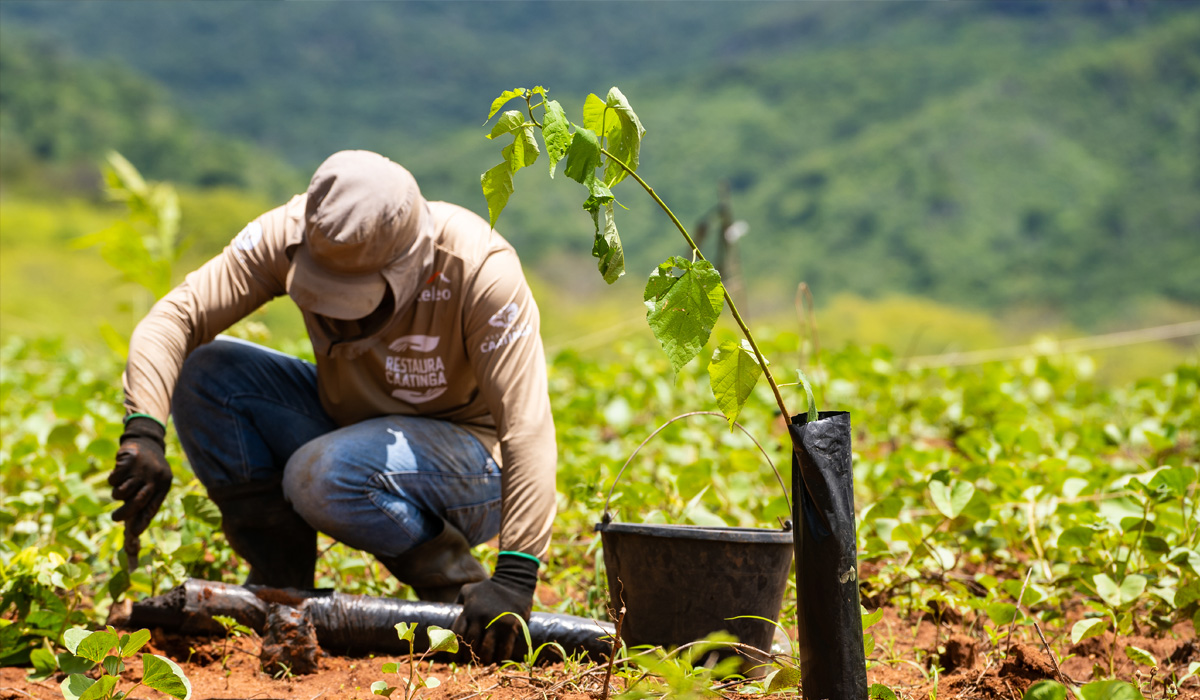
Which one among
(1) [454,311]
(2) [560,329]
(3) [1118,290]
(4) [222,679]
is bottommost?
(4) [222,679]

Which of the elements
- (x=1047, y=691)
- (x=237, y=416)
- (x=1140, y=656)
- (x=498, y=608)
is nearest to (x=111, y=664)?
(x=498, y=608)

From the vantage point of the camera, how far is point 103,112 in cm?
3055

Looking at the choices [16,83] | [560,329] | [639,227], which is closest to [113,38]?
[16,83]

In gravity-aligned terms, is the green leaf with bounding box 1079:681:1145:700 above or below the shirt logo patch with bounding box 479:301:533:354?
below

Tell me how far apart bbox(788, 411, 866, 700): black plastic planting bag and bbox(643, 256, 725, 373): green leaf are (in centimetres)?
17

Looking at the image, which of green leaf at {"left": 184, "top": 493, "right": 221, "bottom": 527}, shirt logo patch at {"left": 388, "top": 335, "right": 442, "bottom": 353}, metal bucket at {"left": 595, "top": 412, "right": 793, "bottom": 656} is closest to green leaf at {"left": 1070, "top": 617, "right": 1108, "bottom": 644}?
metal bucket at {"left": 595, "top": 412, "right": 793, "bottom": 656}

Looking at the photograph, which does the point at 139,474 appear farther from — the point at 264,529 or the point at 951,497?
the point at 951,497

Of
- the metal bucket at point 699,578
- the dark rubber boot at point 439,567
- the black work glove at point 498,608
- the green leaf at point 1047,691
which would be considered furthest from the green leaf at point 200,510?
the green leaf at point 1047,691

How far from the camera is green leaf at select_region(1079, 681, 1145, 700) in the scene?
1.07m

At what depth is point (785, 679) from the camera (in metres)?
1.35

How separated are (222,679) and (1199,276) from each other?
24.3m

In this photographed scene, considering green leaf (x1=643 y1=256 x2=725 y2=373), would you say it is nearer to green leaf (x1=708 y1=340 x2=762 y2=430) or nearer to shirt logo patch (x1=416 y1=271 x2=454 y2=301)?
green leaf (x1=708 y1=340 x2=762 y2=430)

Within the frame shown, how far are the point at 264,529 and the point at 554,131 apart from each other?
1157 millimetres

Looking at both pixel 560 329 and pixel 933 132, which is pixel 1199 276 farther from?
pixel 560 329
